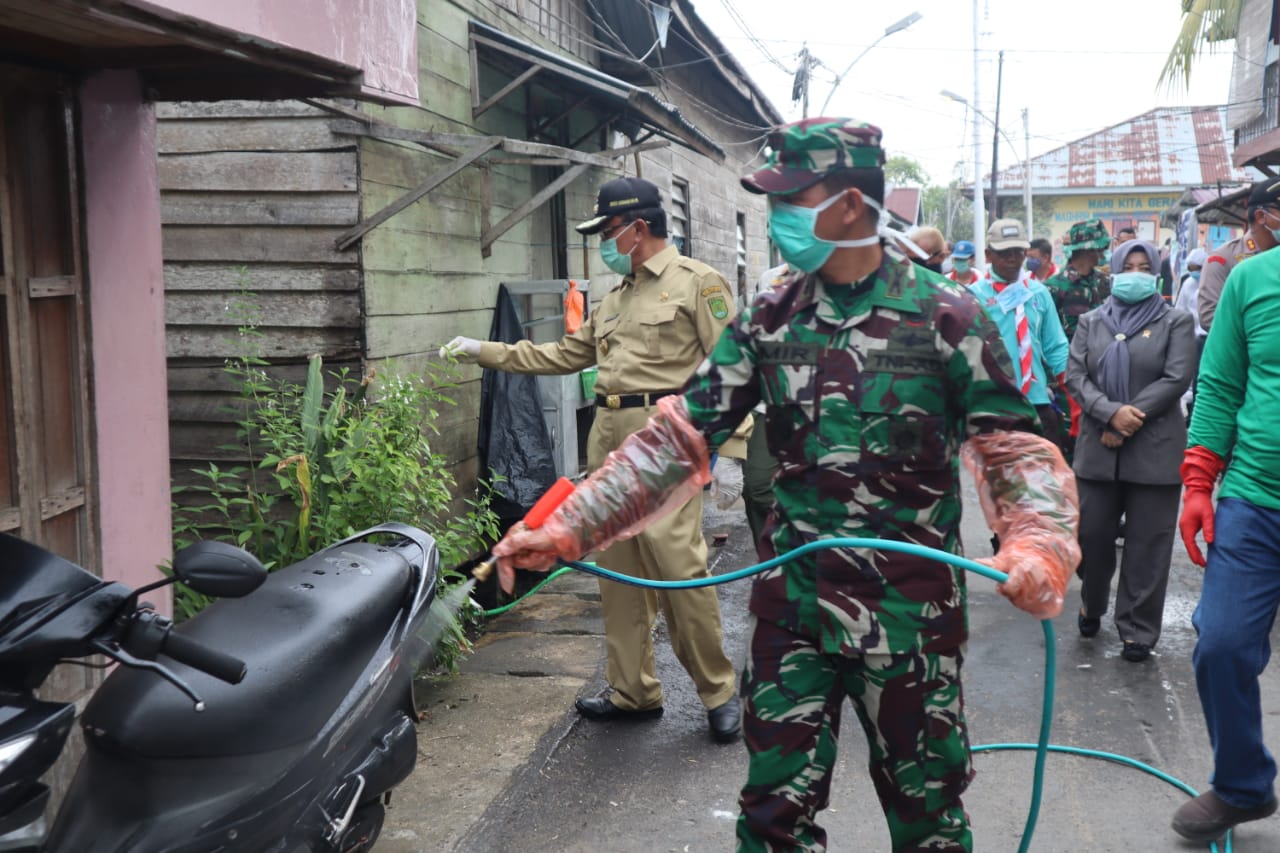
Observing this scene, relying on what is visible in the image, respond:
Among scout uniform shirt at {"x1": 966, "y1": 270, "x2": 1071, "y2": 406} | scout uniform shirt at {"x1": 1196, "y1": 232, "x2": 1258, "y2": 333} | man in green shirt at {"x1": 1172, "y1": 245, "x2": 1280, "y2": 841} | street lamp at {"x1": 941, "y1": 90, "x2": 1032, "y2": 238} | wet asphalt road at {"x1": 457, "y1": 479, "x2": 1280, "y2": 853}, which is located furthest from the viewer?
street lamp at {"x1": 941, "y1": 90, "x2": 1032, "y2": 238}

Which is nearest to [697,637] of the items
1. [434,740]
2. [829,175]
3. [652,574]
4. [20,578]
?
[652,574]

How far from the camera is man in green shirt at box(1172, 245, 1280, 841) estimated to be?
136 inches

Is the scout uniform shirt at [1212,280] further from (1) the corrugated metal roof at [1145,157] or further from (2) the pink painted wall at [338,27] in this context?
(1) the corrugated metal roof at [1145,157]

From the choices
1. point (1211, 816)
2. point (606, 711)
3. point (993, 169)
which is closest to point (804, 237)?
point (1211, 816)

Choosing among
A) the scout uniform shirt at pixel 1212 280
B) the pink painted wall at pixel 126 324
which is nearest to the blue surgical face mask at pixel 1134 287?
the scout uniform shirt at pixel 1212 280

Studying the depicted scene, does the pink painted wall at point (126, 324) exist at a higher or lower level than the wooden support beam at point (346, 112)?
lower

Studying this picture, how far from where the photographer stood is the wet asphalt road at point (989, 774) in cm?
381

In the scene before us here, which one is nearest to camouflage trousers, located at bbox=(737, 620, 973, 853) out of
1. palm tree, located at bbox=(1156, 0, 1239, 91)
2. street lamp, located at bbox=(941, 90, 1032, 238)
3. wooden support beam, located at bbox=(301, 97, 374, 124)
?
wooden support beam, located at bbox=(301, 97, 374, 124)

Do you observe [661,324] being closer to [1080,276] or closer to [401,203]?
[401,203]

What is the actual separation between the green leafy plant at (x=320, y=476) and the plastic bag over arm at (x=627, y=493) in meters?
1.90

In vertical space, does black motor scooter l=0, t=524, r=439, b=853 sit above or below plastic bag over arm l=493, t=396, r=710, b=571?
below

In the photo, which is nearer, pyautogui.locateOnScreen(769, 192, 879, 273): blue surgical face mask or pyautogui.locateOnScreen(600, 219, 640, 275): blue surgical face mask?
pyautogui.locateOnScreen(769, 192, 879, 273): blue surgical face mask

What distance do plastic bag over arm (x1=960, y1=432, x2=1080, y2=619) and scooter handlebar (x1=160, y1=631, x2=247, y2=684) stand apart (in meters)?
1.51

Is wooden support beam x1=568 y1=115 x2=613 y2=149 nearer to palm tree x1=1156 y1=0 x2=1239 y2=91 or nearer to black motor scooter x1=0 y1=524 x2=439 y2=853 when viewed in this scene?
black motor scooter x1=0 y1=524 x2=439 y2=853
